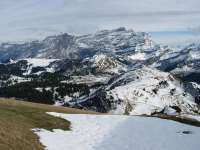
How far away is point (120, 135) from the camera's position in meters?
50.3

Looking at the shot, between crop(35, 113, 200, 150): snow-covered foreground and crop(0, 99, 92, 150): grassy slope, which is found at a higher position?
crop(0, 99, 92, 150): grassy slope

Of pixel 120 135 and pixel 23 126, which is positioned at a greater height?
pixel 23 126

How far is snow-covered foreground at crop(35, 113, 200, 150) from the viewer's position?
4338 centimetres

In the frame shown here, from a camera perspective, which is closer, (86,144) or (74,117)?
(86,144)

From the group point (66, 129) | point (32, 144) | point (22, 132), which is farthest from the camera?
point (66, 129)

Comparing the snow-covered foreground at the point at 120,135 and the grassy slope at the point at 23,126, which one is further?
the snow-covered foreground at the point at 120,135

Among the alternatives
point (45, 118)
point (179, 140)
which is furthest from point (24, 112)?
point (179, 140)

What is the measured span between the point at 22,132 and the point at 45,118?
1119 centimetres

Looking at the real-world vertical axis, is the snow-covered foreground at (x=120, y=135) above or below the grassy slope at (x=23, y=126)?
below

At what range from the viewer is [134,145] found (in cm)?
4569

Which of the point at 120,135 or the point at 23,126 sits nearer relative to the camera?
the point at 23,126

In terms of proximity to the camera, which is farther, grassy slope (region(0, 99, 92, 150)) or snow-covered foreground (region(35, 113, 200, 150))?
snow-covered foreground (region(35, 113, 200, 150))

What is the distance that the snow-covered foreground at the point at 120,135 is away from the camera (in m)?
43.4

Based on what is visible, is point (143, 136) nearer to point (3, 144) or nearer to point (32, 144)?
point (32, 144)
